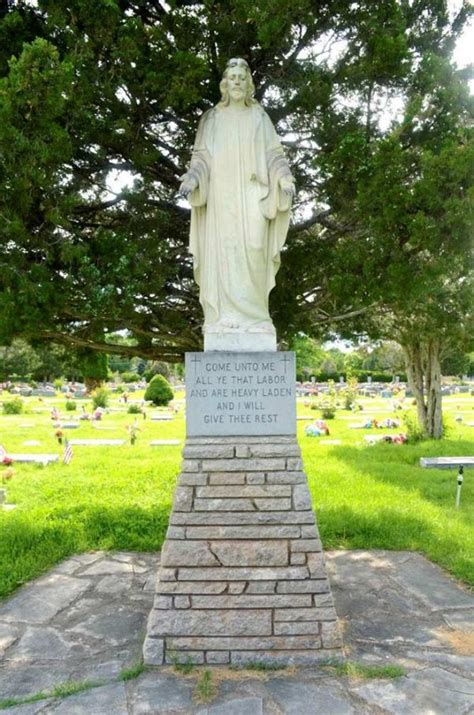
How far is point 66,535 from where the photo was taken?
19.5ft

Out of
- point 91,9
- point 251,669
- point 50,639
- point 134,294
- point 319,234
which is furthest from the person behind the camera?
point 319,234

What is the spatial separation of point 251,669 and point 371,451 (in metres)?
9.04

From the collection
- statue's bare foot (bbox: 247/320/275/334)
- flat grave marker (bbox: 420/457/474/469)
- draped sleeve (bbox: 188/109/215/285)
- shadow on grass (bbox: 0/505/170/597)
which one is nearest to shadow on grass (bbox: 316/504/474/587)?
shadow on grass (bbox: 0/505/170/597)

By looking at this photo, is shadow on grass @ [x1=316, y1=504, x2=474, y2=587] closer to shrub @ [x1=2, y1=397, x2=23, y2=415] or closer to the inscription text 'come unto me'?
the inscription text 'come unto me'

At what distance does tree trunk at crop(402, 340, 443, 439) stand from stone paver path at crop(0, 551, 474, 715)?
8.91 meters

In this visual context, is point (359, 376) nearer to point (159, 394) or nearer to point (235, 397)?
point (159, 394)

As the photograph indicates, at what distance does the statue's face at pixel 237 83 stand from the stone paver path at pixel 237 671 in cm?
358

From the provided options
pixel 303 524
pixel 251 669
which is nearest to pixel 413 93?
pixel 303 524

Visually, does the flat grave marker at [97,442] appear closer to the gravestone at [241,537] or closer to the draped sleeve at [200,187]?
the draped sleeve at [200,187]

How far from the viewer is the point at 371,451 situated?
12.0 m

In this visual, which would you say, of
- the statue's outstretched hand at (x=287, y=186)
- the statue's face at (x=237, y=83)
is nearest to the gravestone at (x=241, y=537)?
the statue's outstretched hand at (x=287, y=186)

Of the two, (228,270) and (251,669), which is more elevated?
(228,270)

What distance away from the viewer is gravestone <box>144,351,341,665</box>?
3443mm

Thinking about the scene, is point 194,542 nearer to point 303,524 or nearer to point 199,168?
point 303,524
